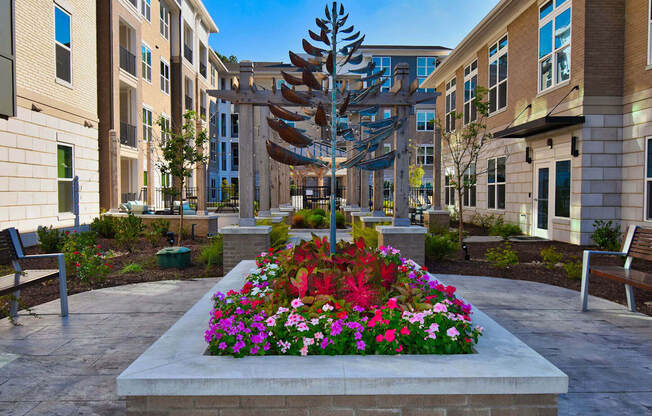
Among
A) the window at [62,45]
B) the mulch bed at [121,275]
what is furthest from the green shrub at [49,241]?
the window at [62,45]

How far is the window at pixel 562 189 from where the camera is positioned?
11672 mm

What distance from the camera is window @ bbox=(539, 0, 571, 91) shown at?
458 inches

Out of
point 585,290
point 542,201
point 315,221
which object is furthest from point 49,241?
point 542,201

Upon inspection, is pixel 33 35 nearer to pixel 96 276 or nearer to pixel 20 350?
pixel 96 276

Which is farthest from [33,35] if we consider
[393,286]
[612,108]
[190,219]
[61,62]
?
[612,108]

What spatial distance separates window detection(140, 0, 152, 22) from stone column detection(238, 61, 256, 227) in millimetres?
15818

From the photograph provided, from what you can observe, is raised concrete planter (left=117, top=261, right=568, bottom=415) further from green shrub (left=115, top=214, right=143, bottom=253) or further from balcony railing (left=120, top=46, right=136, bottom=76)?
balcony railing (left=120, top=46, right=136, bottom=76)

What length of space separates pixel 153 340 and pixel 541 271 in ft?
22.7

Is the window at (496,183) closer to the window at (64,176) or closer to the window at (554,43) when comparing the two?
the window at (554,43)

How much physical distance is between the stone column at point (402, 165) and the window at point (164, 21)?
64.6ft

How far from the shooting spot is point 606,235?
33.9ft

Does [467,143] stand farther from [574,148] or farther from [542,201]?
[542,201]

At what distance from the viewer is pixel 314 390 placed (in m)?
2.10

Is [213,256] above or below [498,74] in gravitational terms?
below
